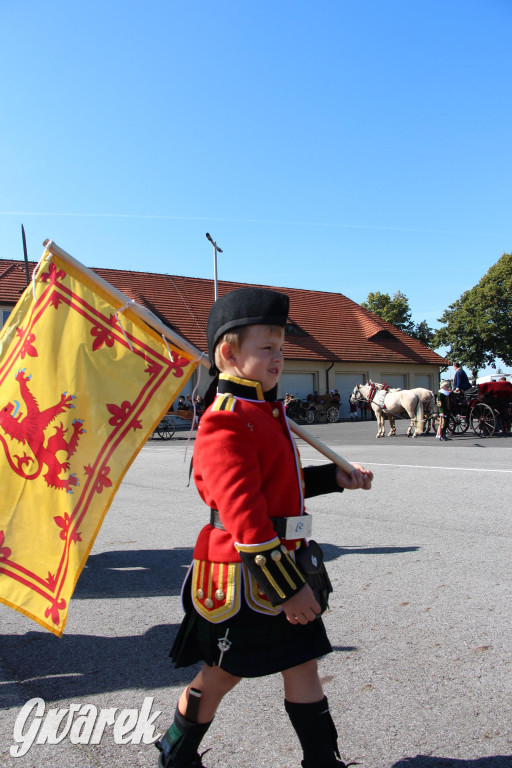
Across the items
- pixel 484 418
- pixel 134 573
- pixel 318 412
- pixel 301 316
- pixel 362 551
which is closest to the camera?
pixel 134 573

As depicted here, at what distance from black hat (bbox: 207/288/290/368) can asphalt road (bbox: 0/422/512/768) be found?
5.15 feet

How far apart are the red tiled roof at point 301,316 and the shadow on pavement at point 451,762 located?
34711 mm

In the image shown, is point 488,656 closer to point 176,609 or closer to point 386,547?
point 176,609

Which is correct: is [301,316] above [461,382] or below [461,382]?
above

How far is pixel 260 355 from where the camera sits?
7.30 ft

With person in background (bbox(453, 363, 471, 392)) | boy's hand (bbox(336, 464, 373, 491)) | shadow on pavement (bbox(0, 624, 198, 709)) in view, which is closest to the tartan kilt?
boy's hand (bbox(336, 464, 373, 491))

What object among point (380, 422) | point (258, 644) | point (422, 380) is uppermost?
point (422, 380)

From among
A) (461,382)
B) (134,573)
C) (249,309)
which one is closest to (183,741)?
(249,309)

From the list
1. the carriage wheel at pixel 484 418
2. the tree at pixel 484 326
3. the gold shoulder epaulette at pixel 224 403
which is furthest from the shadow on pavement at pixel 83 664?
the tree at pixel 484 326

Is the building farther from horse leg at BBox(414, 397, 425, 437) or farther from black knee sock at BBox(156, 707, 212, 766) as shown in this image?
black knee sock at BBox(156, 707, 212, 766)

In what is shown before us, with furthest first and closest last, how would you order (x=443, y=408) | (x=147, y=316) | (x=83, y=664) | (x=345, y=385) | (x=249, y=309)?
(x=345, y=385) < (x=443, y=408) < (x=83, y=664) < (x=147, y=316) < (x=249, y=309)

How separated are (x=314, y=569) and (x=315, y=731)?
0.50 metres

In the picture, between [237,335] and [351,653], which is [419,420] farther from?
[237,335]

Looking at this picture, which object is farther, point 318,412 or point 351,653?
point 318,412
